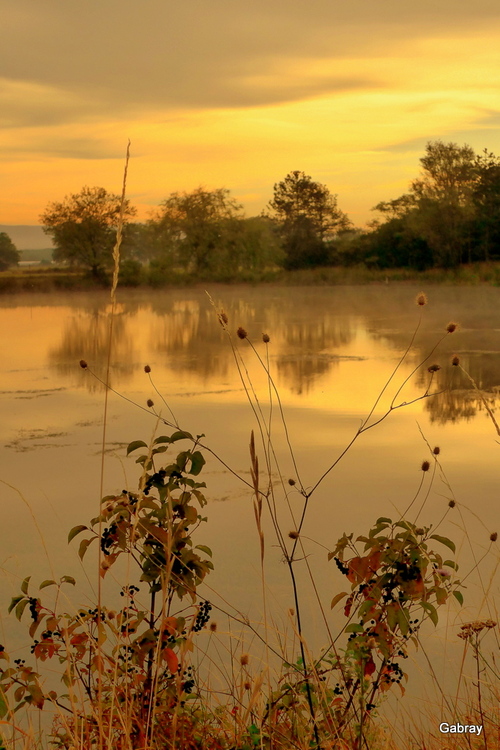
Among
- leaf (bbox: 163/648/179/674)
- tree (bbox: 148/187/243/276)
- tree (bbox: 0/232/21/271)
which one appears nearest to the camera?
leaf (bbox: 163/648/179/674)

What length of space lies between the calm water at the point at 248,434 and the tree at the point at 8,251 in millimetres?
86000

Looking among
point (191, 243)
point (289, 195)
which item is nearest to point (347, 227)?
point (289, 195)

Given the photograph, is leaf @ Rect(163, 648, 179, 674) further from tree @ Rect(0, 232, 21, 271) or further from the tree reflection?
tree @ Rect(0, 232, 21, 271)

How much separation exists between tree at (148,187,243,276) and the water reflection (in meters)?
19.4

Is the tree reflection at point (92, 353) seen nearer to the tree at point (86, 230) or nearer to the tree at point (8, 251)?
the tree at point (86, 230)

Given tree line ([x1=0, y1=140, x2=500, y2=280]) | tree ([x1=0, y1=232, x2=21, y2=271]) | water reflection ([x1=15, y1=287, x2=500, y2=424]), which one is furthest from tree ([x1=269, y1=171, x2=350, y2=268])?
tree ([x1=0, y1=232, x2=21, y2=271])

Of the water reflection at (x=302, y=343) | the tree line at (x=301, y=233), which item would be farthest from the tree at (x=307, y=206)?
the water reflection at (x=302, y=343)

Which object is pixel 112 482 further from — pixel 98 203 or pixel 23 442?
pixel 98 203

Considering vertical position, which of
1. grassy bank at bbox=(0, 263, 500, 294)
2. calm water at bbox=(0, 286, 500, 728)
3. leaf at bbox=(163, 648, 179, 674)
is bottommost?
calm water at bbox=(0, 286, 500, 728)

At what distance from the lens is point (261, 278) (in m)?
43.5

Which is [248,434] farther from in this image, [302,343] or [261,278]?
[261,278]

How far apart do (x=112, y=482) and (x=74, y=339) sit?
10.9 meters

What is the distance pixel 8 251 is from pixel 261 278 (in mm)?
66493

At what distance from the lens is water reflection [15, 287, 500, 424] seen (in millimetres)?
10172
